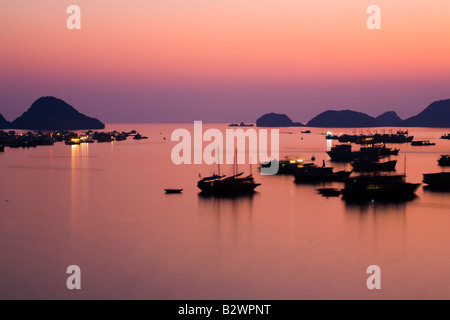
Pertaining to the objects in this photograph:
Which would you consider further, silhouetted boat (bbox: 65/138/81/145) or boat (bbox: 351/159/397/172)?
silhouetted boat (bbox: 65/138/81/145)

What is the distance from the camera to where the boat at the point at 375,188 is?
53625mm

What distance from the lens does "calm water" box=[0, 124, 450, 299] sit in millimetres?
26203

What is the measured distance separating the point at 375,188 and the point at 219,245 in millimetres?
24459

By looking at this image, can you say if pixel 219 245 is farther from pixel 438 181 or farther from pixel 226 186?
pixel 438 181

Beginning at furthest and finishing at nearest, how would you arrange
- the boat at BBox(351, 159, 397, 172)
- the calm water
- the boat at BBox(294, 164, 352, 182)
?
the boat at BBox(351, 159, 397, 172)
the boat at BBox(294, 164, 352, 182)
the calm water

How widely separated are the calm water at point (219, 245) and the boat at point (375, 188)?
2193 mm

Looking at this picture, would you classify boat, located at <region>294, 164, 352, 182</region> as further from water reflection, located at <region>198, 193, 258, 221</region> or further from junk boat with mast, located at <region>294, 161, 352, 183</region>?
water reflection, located at <region>198, 193, 258, 221</region>

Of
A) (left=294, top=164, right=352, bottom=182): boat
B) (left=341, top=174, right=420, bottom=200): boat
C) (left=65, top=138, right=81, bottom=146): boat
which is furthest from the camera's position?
(left=65, top=138, right=81, bottom=146): boat

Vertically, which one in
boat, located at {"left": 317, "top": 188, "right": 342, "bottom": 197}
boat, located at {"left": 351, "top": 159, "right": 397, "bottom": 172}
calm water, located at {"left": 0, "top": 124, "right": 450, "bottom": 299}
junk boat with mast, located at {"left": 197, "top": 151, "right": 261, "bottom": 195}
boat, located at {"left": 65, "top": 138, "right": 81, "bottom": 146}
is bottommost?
calm water, located at {"left": 0, "top": 124, "right": 450, "bottom": 299}

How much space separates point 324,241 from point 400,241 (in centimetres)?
536

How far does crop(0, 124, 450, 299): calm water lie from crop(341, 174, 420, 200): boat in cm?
219

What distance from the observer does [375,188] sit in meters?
53.7

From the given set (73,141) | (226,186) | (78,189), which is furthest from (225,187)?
(73,141)

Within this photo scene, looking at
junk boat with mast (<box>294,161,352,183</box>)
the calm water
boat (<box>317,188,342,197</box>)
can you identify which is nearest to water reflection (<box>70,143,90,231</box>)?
the calm water
